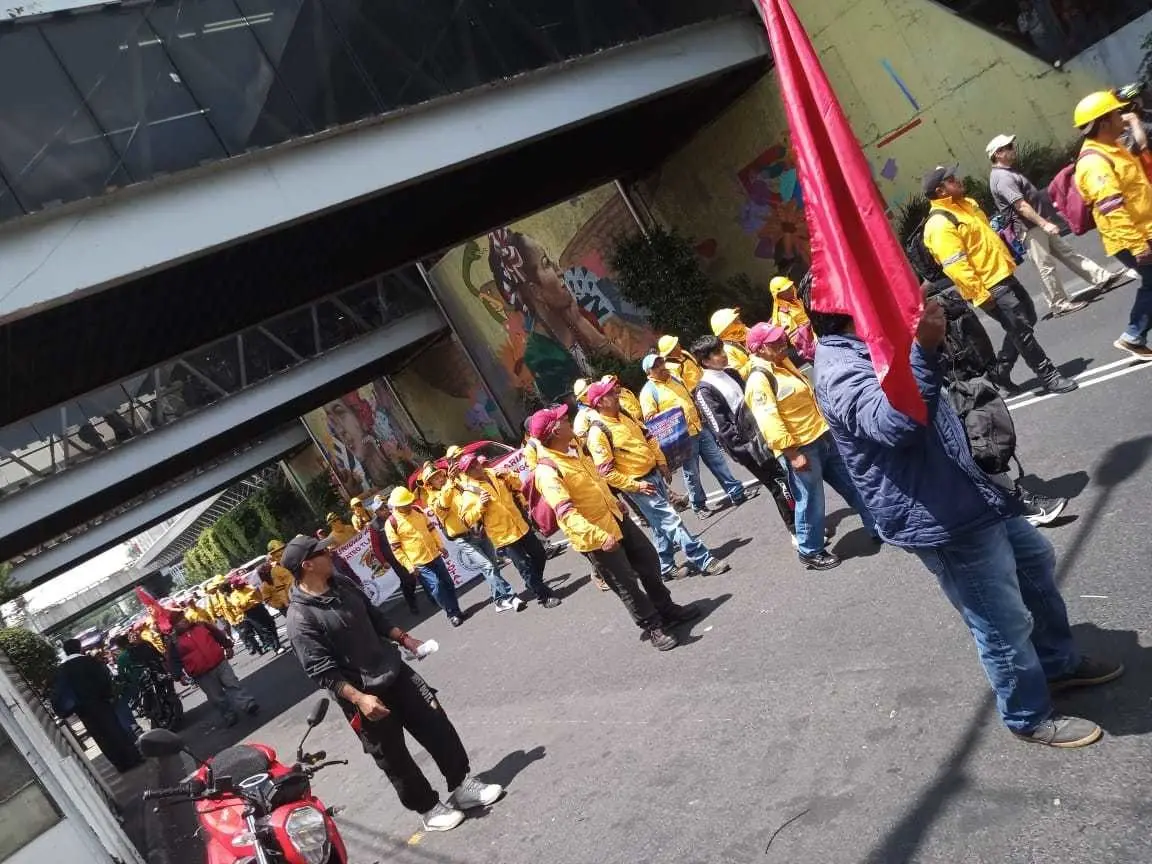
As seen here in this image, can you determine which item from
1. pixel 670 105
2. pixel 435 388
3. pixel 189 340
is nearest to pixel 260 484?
pixel 435 388

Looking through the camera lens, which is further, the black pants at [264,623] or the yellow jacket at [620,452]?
the black pants at [264,623]

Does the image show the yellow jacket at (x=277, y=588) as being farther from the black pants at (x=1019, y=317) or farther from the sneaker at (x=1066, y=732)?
the sneaker at (x=1066, y=732)

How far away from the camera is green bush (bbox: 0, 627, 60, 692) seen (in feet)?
45.2

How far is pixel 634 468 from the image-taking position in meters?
7.59

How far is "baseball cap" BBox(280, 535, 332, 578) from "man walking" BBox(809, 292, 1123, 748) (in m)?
3.00

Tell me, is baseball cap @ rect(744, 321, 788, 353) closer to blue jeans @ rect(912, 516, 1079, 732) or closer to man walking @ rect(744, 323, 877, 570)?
man walking @ rect(744, 323, 877, 570)

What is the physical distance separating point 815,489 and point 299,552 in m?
3.56

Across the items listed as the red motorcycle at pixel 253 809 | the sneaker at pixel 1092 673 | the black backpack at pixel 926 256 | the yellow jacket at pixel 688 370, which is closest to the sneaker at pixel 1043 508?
the sneaker at pixel 1092 673

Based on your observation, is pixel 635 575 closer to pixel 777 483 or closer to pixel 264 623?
pixel 777 483

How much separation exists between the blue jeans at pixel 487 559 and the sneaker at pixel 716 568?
3439mm

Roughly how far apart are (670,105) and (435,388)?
15.3 m

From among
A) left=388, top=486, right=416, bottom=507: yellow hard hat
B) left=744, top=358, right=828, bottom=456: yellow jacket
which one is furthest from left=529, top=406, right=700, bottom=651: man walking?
left=388, top=486, right=416, bottom=507: yellow hard hat

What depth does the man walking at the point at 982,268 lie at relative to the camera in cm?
700

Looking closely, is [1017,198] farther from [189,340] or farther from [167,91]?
[189,340]
